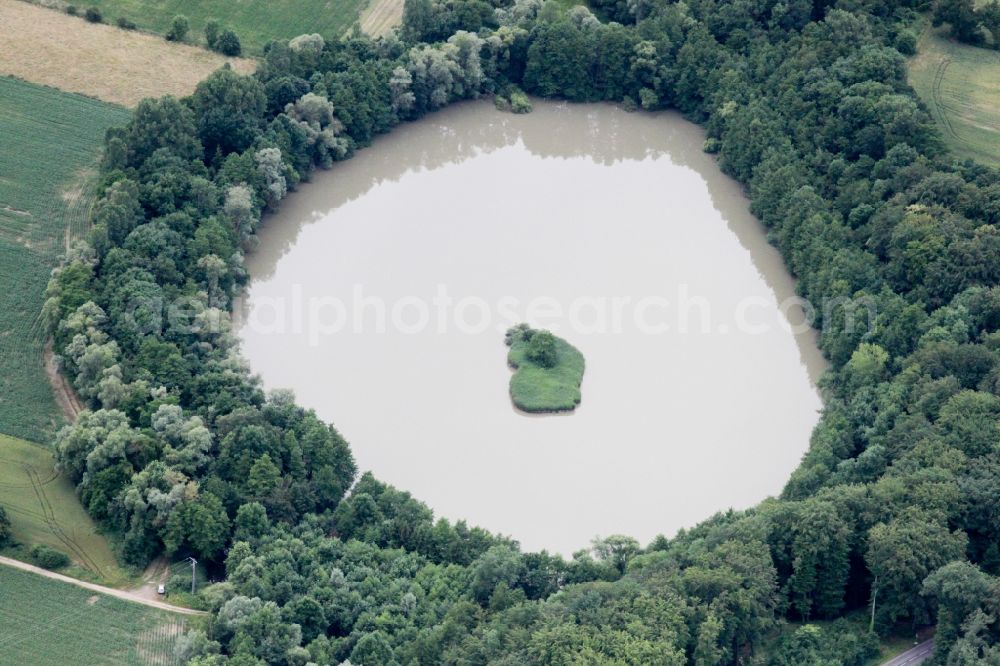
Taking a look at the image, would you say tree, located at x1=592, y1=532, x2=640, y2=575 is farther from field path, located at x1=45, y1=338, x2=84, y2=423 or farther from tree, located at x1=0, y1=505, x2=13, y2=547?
field path, located at x1=45, y1=338, x2=84, y2=423

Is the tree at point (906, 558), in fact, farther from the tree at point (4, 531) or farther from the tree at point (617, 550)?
the tree at point (4, 531)

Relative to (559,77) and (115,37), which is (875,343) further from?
(115,37)

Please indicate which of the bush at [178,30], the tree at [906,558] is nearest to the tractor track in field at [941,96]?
the tree at [906,558]

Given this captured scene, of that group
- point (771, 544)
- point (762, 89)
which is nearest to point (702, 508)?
point (771, 544)

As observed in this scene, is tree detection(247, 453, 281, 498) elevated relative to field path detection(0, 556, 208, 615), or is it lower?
elevated

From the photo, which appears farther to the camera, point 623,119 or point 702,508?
point 623,119

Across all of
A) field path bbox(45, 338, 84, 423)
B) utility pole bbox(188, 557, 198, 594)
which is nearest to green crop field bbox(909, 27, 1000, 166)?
utility pole bbox(188, 557, 198, 594)

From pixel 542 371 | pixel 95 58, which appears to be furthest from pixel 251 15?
pixel 542 371
